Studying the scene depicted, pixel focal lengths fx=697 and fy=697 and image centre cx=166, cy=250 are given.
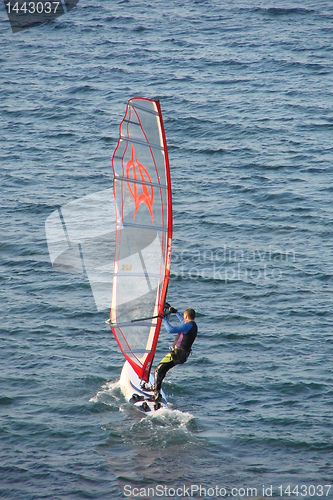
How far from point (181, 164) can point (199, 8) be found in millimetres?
19680

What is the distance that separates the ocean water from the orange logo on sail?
3948 mm

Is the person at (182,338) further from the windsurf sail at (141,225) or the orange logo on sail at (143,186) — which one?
the orange logo on sail at (143,186)

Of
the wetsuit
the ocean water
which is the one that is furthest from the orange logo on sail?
the ocean water

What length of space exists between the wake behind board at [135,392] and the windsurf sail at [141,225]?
987mm

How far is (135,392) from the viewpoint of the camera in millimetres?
13336

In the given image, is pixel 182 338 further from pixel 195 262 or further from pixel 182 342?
pixel 195 262

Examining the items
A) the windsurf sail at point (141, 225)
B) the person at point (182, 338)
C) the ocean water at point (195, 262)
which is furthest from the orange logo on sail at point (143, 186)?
the ocean water at point (195, 262)

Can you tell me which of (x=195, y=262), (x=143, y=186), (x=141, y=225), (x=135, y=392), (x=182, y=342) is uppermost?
(x=143, y=186)

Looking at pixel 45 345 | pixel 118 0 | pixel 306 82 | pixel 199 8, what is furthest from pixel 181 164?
pixel 118 0

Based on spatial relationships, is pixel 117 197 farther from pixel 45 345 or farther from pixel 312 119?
pixel 312 119

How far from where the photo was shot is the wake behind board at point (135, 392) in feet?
43.0

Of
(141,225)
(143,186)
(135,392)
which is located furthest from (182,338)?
(143,186)

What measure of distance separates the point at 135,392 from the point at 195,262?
6512 millimetres

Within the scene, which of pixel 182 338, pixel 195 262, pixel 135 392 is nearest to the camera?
pixel 182 338
